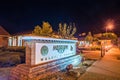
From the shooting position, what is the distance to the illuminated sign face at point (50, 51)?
646 centimetres

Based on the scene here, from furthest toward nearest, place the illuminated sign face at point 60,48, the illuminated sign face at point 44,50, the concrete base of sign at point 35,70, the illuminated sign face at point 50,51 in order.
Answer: the illuminated sign face at point 60,48 < the illuminated sign face at point 44,50 < the illuminated sign face at point 50,51 < the concrete base of sign at point 35,70

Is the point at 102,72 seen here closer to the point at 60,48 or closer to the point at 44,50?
the point at 60,48

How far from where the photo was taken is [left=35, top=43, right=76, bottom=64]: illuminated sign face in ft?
21.2

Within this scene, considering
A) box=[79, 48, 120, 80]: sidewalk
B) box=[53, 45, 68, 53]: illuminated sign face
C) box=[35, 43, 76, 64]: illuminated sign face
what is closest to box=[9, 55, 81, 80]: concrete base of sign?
box=[35, 43, 76, 64]: illuminated sign face

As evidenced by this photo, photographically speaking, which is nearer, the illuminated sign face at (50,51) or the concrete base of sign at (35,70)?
the concrete base of sign at (35,70)

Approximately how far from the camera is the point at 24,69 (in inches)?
237

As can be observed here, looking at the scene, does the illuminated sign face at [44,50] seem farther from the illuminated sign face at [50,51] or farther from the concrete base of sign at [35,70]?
the concrete base of sign at [35,70]

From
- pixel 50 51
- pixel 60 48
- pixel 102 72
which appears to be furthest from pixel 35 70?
pixel 102 72

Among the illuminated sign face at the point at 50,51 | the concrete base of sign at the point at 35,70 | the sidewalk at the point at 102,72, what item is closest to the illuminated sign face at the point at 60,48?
the illuminated sign face at the point at 50,51

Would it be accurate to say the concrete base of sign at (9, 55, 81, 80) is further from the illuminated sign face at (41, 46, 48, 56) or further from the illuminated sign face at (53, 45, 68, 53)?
the illuminated sign face at (53, 45, 68, 53)

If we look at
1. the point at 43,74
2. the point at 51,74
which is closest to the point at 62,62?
the point at 51,74

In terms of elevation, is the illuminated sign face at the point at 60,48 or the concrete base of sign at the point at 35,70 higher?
the illuminated sign face at the point at 60,48

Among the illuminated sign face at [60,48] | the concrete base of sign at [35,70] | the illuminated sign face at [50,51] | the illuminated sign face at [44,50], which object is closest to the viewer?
the concrete base of sign at [35,70]

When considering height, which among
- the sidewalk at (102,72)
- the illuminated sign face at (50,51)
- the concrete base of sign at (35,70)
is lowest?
the sidewalk at (102,72)
